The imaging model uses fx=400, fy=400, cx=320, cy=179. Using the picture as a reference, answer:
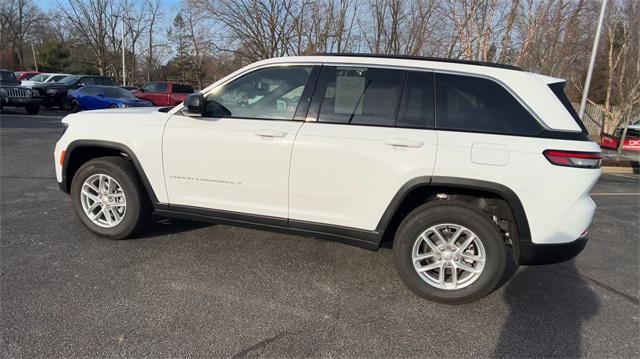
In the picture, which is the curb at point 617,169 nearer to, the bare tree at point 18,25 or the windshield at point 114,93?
the windshield at point 114,93

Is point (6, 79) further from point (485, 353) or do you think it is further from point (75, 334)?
point (485, 353)

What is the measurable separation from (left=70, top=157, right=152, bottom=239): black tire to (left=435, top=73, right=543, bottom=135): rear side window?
2803 millimetres

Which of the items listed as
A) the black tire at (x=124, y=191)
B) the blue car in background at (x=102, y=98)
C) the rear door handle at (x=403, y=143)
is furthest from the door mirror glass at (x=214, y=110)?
the blue car in background at (x=102, y=98)

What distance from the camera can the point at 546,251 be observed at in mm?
2945

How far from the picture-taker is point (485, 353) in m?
2.61

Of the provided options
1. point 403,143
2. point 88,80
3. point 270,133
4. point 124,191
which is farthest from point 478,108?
point 88,80

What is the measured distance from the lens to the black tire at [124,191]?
3791 millimetres

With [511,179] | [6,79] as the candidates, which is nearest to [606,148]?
[511,179]

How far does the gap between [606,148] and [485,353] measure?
1856 centimetres

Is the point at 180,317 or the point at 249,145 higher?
the point at 249,145

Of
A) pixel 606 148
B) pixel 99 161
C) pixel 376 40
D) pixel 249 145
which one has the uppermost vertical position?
pixel 376 40

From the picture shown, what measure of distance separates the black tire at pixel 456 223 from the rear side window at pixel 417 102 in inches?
25.8

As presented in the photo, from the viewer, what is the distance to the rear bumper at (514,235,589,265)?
294 cm

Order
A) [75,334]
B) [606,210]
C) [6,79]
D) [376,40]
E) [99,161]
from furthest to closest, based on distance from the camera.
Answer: [376,40] → [6,79] → [606,210] → [99,161] → [75,334]
